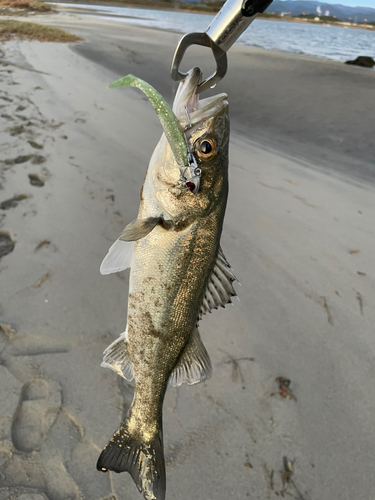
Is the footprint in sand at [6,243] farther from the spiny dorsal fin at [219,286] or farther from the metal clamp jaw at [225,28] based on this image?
the metal clamp jaw at [225,28]

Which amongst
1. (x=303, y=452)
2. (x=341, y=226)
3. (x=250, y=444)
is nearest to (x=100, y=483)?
(x=250, y=444)

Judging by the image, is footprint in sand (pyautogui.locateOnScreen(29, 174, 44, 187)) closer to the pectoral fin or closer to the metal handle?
the pectoral fin

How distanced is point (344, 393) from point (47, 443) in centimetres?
209

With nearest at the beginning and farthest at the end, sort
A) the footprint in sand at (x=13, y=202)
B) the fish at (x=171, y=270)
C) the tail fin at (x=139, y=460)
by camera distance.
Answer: the fish at (x=171, y=270)
the tail fin at (x=139, y=460)
the footprint in sand at (x=13, y=202)

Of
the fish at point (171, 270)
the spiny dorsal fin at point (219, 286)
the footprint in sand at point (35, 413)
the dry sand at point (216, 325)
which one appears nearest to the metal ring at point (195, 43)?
the fish at point (171, 270)

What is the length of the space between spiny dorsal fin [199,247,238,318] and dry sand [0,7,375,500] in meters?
1.09

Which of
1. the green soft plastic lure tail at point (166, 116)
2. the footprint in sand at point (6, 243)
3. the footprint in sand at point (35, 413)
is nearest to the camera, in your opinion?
the green soft plastic lure tail at point (166, 116)

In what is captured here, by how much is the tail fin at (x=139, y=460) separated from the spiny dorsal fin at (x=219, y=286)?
0.72 meters

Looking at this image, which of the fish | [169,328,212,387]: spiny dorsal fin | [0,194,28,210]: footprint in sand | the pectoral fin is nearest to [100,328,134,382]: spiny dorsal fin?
the fish

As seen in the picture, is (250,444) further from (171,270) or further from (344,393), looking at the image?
(171,270)

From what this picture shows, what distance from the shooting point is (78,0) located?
1270 centimetres

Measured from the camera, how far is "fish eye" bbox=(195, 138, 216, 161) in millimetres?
1299

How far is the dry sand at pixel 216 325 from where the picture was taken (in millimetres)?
1872

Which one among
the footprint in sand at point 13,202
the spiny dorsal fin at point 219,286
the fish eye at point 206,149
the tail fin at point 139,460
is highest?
the fish eye at point 206,149
